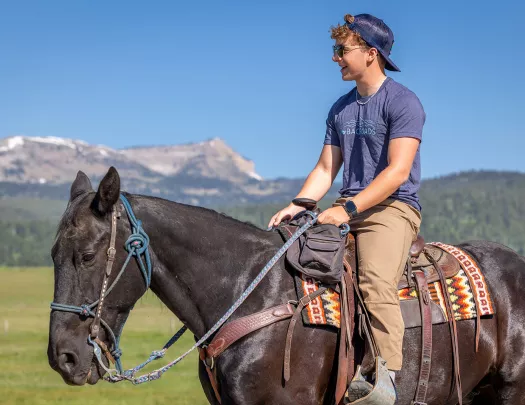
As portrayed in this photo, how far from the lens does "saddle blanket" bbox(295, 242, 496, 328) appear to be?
20.2 ft

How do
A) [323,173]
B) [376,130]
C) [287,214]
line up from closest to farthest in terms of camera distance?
1. [376,130]
2. [287,214]
3. [323,173]

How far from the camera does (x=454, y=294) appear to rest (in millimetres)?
6902

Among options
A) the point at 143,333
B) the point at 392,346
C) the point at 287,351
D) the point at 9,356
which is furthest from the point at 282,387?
the point at 143,333

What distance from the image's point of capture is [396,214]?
21.6 feet

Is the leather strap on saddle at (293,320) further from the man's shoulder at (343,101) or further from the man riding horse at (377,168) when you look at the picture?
the man's shoulder at (343,101)

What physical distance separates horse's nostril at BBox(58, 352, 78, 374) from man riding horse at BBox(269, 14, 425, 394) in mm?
2168

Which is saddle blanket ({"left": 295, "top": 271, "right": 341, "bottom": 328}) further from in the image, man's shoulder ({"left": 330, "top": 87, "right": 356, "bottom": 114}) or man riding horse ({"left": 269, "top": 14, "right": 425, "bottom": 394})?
man's shoulder ({"left": 330, "top": 87, "right": 356, "bottom": 114})

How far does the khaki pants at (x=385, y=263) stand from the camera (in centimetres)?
618

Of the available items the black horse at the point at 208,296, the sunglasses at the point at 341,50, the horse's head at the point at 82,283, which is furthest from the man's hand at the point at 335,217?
the horse's head at the point at 82,283

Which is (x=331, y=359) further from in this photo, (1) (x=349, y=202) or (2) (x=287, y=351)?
(1) (x=349, y=202)

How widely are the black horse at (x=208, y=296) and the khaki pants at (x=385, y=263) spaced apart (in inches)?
15.2

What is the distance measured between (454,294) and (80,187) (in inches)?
131

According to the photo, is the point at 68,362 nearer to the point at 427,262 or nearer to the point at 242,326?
the point at 242,326

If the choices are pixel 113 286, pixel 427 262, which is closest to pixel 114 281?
pixel 113 286
